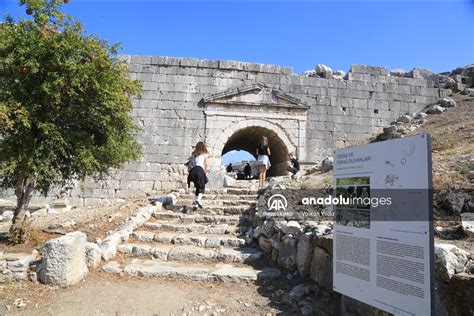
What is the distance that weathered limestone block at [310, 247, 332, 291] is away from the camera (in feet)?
12.8

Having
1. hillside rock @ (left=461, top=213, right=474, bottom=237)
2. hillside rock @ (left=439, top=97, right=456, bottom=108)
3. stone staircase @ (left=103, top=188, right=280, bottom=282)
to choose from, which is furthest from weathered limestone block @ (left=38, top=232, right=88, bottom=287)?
hillside rock @ (left=439, top=97, right=456, bottom=108)

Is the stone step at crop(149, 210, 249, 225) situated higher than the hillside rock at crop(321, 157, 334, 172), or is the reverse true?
the hillside rock at crop(321, 157, 334, 172)

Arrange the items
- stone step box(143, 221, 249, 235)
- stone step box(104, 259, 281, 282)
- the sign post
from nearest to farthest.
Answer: the sign post
stone step box(104, 259, 281, 282)
stone step box(143, 221, 249, 235)

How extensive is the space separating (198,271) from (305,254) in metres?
1.60

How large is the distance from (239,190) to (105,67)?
4.92 metres

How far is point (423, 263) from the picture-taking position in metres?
2.35

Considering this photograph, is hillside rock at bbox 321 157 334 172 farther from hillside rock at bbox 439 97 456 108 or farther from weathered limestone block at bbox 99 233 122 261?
weathered limestone block at bbox 99 233 122 261

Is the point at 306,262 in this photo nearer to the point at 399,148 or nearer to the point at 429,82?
the point at 399,148

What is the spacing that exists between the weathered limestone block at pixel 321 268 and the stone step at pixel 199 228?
2420 mm

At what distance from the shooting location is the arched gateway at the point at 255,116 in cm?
1255

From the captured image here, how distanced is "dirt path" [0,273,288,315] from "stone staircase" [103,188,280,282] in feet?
0.66

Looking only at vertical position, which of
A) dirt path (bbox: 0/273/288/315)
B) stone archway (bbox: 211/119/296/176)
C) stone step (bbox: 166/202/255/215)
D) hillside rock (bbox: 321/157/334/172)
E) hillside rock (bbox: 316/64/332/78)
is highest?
hillside rock (bbox: 316/64/332/78)

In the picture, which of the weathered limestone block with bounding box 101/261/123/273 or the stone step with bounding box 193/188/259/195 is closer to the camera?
the weathered limestone block with bounding box 101/261/123/273

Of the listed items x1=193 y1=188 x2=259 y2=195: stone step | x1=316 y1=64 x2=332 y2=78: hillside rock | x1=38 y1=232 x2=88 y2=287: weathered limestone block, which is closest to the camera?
x1=38 y1=232 x2=88 y2=287: weathered limestone block
